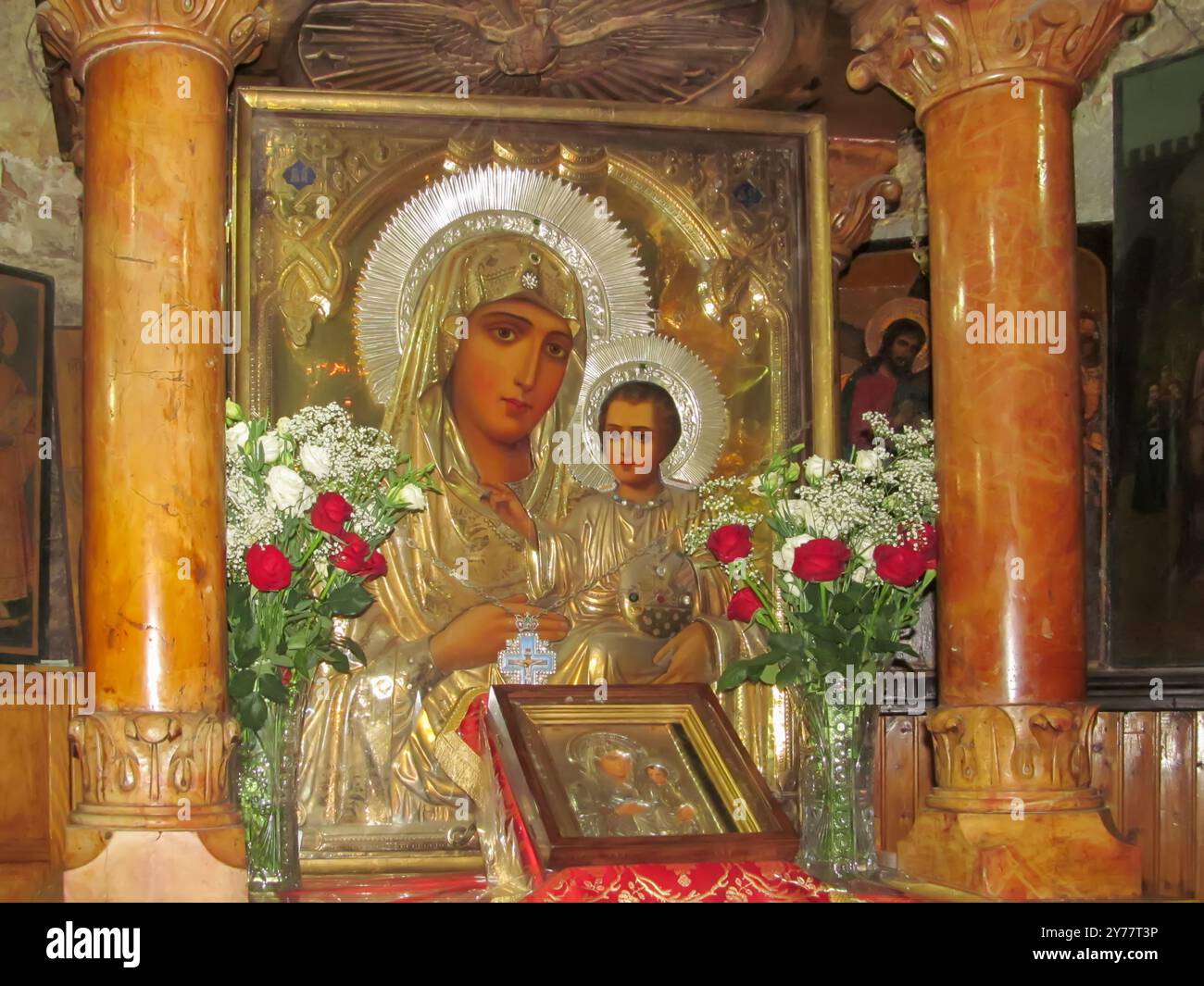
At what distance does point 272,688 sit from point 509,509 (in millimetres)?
1273

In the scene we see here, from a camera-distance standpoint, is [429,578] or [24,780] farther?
[24,780]

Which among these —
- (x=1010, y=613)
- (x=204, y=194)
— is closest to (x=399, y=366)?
(x=204, y=194)

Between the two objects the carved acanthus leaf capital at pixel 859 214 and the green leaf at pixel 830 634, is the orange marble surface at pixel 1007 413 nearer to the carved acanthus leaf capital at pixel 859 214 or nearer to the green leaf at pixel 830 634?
the green leaf at pixel 830 634

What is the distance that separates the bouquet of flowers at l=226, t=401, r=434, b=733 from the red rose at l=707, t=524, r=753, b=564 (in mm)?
989

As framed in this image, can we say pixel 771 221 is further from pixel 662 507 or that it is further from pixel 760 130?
pixel 662 507

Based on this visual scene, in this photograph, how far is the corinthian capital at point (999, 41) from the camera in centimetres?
489

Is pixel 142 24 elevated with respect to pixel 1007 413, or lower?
elevated

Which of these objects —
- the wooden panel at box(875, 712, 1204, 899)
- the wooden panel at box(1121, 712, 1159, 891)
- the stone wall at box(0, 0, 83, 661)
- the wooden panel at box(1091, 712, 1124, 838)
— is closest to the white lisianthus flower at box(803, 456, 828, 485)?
the wooden panel at box(875, 712, 1204, 899)

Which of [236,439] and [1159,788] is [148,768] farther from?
[1159,788]

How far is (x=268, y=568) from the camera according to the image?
182 inches

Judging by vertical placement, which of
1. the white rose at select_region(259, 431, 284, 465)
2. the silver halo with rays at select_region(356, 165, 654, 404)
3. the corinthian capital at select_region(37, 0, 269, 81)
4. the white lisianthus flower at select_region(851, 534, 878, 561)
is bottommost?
the white lisianthus flower at select_region(851, 534, 878, 561)

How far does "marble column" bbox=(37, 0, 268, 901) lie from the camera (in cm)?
424

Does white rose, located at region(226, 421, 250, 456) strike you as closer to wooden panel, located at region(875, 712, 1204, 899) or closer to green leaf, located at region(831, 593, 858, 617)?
green leaf, located at region(831, 593, 858, 617)

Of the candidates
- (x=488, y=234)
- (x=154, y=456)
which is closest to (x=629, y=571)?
(x=488, y=234)
